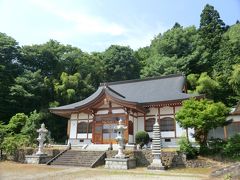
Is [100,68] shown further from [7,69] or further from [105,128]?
[105,128]

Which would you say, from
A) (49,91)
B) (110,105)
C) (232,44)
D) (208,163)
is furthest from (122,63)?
(208,163)

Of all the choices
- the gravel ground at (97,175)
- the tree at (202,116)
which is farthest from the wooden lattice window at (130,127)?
the gravel ground at (97,175)

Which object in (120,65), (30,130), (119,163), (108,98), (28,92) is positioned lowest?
(119,163)

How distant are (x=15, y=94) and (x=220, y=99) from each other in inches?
1024

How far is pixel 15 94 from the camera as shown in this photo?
103ft

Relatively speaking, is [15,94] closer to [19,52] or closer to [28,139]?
[19,52]

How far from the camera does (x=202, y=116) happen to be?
48.1 ft

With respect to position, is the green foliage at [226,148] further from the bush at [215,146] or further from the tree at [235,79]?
the tree at [235,79]

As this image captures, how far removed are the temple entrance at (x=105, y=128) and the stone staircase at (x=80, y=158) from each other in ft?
10.9

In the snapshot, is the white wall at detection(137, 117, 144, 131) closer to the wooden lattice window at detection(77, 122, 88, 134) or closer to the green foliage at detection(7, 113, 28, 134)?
the wooden lattice window at detection(77, 122, 88, 134)

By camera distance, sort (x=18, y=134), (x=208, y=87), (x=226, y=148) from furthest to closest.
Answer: (x=208, y=87) < (x=18, y=134) < (x=226, y=148)

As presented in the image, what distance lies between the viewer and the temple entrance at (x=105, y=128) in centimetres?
2059

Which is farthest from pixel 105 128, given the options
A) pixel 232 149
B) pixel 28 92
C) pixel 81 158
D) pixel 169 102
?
pixel 28 92

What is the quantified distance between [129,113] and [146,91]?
419cm
